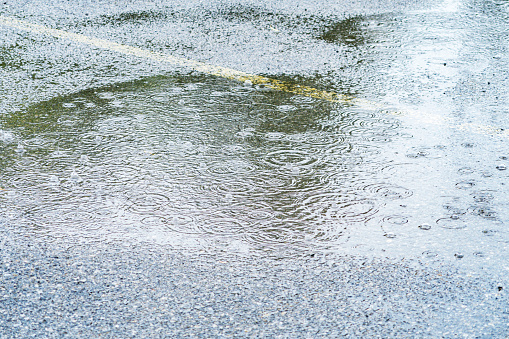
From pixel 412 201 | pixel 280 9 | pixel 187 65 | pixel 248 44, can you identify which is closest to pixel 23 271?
pixel 412 201

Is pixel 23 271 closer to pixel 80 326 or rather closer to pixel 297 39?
pixel 80 326

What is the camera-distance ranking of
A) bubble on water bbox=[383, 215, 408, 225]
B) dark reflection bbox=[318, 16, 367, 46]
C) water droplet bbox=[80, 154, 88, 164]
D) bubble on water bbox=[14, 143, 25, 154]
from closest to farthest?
bubble on water bbox=[383, 215, 408, 225] < water droplet bbox=[80, 154, 88, 164] < bubble on water bbox=[14, 143, 25, 154] < dark reflection bbox=[318, 16, 367, 46]

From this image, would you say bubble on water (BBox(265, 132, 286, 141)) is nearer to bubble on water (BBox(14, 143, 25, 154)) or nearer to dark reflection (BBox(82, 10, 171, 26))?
bubble on water (BBox(14, 143, 25, 154))

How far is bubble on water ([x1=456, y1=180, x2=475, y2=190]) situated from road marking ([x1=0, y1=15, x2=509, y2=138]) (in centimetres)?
83

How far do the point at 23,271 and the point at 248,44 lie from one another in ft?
14.0

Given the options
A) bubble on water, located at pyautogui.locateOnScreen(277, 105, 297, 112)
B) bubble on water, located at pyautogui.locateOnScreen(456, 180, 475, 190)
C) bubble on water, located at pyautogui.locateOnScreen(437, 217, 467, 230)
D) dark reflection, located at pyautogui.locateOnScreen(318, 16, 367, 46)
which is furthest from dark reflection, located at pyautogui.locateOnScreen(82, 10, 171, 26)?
bubble on water, located at pyautogui.locateOnScreen(437, 217, 467, 230)

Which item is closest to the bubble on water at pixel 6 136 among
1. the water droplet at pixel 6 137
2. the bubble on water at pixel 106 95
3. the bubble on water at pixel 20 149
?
the water droplet at pixel 6 137

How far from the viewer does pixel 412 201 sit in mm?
3420

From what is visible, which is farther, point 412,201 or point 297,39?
point 297,39

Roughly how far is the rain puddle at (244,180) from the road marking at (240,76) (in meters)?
0.17

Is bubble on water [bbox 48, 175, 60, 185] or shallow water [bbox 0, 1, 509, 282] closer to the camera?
shallow water [bbox 0, 1, 509, 282]

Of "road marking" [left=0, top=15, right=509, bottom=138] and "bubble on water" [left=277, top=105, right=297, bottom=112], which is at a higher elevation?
"road marking" [left=0, top=15, right=509, bottom=138]

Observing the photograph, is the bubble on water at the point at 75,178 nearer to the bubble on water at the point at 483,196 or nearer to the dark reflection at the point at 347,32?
the bubble on water at the point at 483,196

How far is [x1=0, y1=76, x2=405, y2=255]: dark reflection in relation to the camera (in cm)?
324
